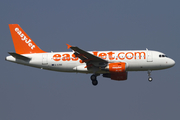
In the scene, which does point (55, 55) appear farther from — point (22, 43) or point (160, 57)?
point (160, 57)

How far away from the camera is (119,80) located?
157ft

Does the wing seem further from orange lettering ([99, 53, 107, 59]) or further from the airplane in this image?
orange lettering ([99, 53, 107, 59])

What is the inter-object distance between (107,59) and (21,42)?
13012mm

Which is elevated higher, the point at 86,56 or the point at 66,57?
the point at 66,57

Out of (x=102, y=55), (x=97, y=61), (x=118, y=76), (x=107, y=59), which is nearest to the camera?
(x=97, y=61)

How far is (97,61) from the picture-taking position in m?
44.8

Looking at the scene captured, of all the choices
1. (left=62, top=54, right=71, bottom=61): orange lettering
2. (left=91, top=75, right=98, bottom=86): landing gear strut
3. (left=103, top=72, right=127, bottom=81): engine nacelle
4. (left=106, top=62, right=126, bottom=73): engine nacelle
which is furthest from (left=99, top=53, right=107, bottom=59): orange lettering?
(left=62, top=54, right=71, bottom=61): orange lettering

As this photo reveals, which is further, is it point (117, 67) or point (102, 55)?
point (102, 55)

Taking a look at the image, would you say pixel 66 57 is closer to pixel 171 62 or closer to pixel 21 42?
pixel 21 42

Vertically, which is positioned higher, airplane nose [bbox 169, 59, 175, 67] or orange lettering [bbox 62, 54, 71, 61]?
orange lettering [bbox 62, 54, 71, 61]

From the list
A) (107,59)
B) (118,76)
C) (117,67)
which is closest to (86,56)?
(107,59)

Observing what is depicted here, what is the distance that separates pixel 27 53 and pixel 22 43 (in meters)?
1.79

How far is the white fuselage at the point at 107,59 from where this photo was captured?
44750mm

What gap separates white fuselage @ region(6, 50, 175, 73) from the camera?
44.8 meters
